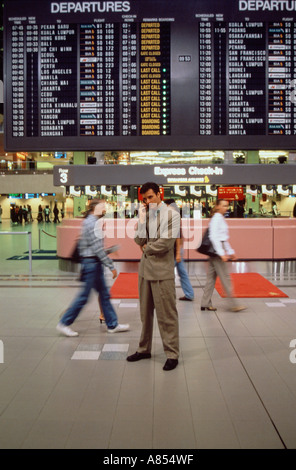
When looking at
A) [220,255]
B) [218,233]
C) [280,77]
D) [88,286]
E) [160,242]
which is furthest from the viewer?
[280,77]

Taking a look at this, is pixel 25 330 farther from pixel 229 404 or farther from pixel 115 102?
pixel 115 102

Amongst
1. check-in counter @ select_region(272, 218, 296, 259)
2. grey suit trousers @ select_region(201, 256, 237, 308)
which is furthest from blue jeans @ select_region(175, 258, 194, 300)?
check-in counter @ select_region(272, 218, 296, 259)

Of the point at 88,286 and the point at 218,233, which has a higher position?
the point at 218,233

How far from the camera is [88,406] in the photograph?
382 centimetres

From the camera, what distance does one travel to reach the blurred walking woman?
23.4 ft

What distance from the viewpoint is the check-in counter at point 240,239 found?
11.9 m

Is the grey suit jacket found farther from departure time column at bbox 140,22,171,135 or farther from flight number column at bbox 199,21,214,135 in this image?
flight number column at bbox 199,21,214,135

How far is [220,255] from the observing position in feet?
23.2

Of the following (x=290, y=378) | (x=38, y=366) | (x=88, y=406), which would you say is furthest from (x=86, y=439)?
(x=290, y=378)

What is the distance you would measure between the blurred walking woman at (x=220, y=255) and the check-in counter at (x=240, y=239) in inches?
178

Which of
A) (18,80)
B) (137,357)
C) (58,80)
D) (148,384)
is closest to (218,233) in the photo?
(137,357)

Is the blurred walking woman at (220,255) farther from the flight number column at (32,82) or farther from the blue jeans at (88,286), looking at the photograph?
the flight number column at (32,82)

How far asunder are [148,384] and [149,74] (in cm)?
771

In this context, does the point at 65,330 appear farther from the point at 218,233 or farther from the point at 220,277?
the point at 218,233
